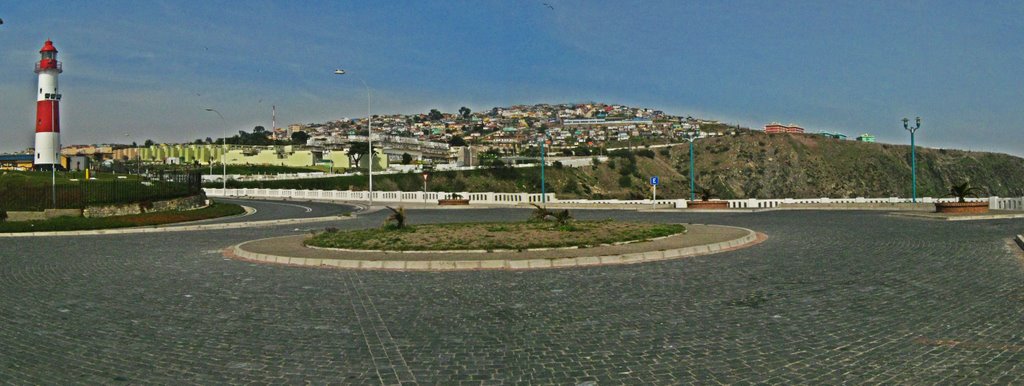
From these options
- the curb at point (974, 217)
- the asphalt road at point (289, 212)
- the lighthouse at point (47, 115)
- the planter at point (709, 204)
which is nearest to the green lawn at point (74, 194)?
the asphalt road at point (289, 212)

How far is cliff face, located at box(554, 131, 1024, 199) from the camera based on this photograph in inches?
5000

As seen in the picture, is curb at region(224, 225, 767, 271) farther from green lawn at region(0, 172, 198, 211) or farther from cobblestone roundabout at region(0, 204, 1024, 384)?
green lawn at region(0, 172, 198, 211)

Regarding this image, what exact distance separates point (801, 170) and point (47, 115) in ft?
384

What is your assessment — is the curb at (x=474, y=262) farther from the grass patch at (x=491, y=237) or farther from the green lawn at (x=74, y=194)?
the green lawn at (x=74, y=194)

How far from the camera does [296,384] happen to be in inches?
208

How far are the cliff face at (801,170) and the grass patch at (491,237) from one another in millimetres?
99231

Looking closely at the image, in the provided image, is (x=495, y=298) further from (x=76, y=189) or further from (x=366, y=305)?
(x=76, y=189)

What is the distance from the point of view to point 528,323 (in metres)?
7.45

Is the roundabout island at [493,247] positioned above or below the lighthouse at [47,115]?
below

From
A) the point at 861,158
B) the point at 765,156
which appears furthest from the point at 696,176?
the point at 861,158

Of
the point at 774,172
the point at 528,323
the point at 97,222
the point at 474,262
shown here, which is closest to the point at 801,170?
the point at 774,172

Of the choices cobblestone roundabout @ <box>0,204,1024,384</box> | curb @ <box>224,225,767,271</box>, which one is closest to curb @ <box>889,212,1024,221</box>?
cobblestone roundabout @ <box>0,204,1024,384</box>

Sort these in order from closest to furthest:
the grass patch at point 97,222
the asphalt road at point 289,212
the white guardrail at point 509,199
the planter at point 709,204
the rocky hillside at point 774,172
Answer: the grass patch at point 97,222 → the asphalt road at point 289,212 → the planter at point 709,204 → the white guardrail at point 509,199 → the rocky hillside at point 774,172

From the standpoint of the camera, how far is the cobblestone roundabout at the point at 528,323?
5578 mm
